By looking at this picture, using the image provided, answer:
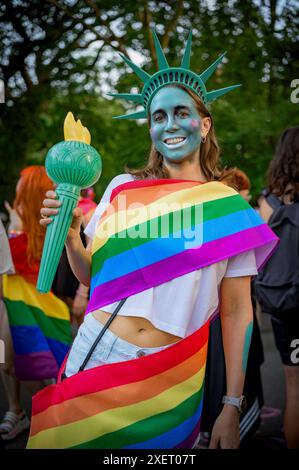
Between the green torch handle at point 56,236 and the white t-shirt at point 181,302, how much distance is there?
0.22 metres

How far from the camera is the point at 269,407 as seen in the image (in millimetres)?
4488

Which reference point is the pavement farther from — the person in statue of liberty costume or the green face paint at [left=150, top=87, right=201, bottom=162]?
the green face paint at [left=150, top=87, right=201, bottom=162]

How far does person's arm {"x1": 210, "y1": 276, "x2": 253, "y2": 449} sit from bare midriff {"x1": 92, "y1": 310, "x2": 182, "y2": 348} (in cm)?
27

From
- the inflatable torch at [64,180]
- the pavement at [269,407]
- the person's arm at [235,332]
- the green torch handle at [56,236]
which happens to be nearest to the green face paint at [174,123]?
the inflatable torch at [64,180]

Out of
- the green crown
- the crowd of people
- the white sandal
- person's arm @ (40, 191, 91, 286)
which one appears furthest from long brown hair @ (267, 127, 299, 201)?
the white sandal

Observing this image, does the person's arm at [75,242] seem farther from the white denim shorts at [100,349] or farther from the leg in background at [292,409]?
the leg in background at [292,409]

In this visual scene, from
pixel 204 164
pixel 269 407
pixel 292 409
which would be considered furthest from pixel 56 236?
pixel 269 407

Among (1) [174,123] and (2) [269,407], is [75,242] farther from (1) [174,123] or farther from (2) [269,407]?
(2) [269,407]

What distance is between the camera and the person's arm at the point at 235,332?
195 centimetres

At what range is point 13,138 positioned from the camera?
6.57 meters

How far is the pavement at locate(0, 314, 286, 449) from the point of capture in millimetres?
3787
